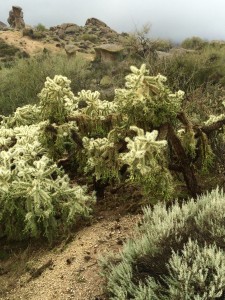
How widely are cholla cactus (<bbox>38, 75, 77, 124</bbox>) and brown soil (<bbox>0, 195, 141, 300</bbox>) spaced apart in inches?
65.3

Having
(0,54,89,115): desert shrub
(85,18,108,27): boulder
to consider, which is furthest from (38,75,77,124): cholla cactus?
(85,18,108,27): boulder

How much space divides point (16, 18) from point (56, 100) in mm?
76532

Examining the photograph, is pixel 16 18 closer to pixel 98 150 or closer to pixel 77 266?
pixel 98 150

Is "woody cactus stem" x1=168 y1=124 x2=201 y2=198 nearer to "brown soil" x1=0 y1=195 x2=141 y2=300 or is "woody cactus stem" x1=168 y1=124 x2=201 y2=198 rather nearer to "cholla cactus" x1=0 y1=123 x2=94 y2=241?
"brown soil" x1=0 y1=195 x2=141 y2=300

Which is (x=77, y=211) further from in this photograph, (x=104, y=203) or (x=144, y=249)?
(x=144, y=249)

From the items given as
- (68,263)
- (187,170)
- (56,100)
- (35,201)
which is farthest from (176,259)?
(56,100)

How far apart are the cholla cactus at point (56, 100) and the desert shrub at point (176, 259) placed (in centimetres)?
243

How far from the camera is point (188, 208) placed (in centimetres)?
452

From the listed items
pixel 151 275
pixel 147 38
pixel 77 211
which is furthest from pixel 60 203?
pixel 147 38

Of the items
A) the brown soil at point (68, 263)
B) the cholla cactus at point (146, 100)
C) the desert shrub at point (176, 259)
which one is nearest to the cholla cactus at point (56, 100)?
the cholla cactus at point (146, 100)

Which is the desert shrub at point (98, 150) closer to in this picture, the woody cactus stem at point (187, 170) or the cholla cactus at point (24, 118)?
the woody cactus stem at point (187, 170)

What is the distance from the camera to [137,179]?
4.61 metres

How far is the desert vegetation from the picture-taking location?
12.3ft

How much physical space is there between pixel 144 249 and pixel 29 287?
1.54 metres
